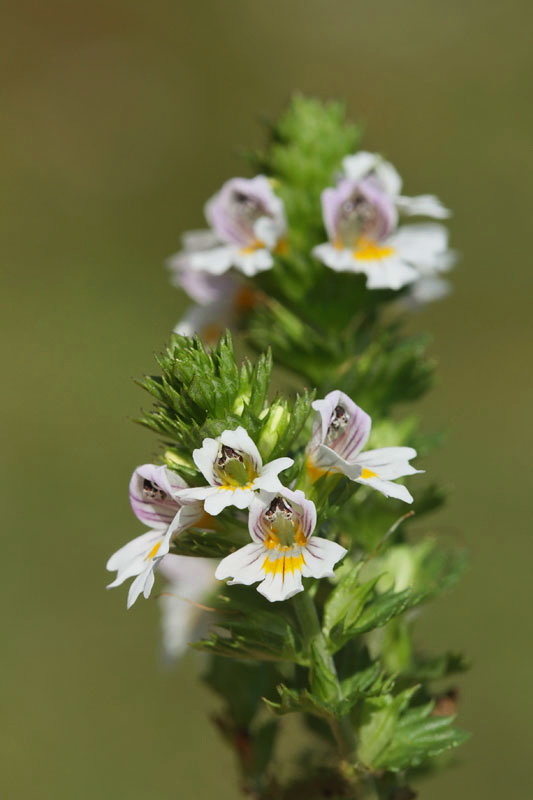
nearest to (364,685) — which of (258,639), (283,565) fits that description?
(258,639)

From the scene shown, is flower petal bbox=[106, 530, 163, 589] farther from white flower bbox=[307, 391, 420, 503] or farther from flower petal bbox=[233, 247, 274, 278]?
flower petal bbox=[233, 247, 274, 278]

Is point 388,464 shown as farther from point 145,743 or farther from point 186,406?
point 145,743

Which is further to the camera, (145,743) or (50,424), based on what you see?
(50,424)

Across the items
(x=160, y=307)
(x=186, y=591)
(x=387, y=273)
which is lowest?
(x=186, y=591)

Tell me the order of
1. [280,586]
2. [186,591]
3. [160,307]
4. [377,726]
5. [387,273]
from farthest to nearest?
[160,307], [186,591], [387,273], [377,726], [280,586]

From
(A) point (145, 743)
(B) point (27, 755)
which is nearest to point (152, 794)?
(A) point (145, 743)

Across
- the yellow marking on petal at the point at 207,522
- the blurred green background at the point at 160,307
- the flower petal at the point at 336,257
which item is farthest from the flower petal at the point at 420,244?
the blurred green background at the point at 160,307

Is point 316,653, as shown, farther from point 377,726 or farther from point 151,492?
point 151,492
